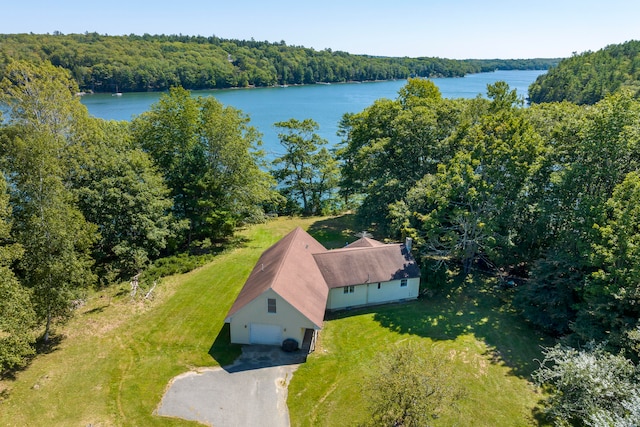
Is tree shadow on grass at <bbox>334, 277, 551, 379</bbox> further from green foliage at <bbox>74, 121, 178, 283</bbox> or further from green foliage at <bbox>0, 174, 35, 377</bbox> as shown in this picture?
green foliage at <bbox>0, 174, 35, 377</bbox>

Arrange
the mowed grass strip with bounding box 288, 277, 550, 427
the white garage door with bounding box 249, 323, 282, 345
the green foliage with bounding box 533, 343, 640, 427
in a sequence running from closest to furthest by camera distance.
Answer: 1. the green foliage with bounding box 533, 343, 640, 427
2. the mowed grass strip with bounding box 288, 277, 550, 427
3. the white garage door with bounding box 249, 323, 282, 345

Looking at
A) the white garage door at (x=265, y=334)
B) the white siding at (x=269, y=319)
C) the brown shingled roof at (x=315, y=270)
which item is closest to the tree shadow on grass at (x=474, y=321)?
the brown shingled roof at (x=315, y=270)

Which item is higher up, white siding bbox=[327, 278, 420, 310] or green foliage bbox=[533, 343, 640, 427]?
green foliage bbox=[533, 343, 640, 427]

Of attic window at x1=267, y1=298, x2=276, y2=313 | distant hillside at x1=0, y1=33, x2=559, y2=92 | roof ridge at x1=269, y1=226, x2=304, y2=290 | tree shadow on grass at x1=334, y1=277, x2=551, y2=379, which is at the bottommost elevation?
tree shadow on grass at x1=334, y1=277, x2=551, y2=379

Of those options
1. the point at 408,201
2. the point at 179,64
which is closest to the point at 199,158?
the point at 408,201

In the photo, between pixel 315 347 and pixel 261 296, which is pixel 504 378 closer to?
pixel 315 347

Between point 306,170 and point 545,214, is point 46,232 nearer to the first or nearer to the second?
point 545,214

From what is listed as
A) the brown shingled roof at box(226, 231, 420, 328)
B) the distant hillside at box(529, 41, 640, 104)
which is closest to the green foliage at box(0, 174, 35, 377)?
the brown shingled roof at box(226, 231, 420, 328)

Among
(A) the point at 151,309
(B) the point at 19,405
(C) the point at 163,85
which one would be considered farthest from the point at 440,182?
(C) the point at 163,85
